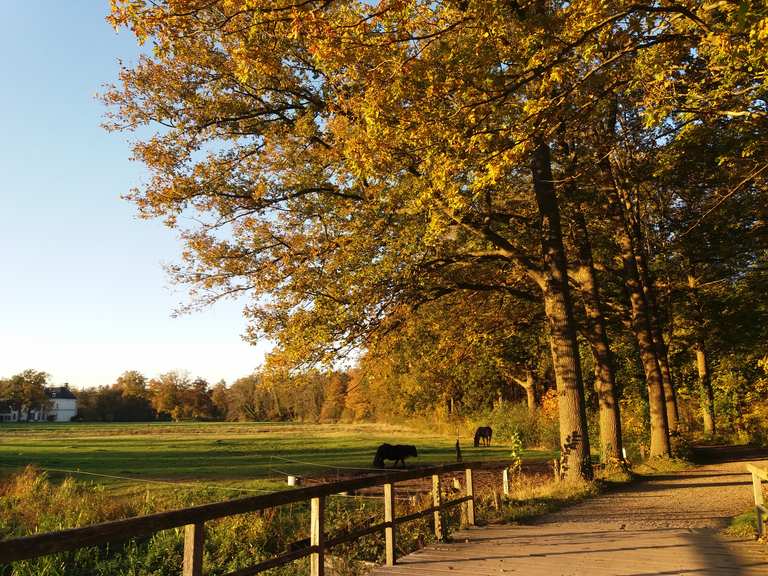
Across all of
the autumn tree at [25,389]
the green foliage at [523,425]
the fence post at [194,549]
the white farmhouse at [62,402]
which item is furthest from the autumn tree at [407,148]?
the white farmhouse at [62,402]

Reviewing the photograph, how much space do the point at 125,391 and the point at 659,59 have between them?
13258 centimetres

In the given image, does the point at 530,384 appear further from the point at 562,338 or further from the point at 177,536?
the point at 177,536

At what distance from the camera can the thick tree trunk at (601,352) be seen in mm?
18703

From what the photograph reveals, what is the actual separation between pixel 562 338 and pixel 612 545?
321 inches

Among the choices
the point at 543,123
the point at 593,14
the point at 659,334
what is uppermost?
the point at 593,14

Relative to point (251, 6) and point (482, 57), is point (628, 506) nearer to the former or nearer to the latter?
point (482, 57)

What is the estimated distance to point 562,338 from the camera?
640 inches

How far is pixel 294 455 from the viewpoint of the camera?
38875 millimetres

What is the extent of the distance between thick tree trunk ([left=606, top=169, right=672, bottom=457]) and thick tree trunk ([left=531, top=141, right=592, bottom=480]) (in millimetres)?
4914

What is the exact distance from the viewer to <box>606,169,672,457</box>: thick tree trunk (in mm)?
21047

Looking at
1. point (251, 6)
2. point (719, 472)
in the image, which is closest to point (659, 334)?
point (719, 472)

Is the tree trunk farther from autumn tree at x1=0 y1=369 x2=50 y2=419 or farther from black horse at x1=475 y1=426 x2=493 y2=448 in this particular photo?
autumn tree at x1=0 y1=369 x2=50 y2=419

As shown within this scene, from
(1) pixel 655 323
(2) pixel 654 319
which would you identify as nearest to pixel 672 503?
(1) pixel 655 323

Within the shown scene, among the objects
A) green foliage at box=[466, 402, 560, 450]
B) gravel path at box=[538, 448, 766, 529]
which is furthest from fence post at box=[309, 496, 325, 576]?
green foliage at box=[466, 402, 560, 450]
